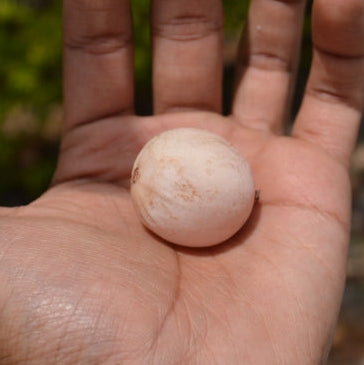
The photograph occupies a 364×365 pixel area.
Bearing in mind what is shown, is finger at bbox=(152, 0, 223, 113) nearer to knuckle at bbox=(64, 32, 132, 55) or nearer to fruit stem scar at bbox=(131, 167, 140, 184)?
knuckle at bbox=(64, 32, 132, 55)

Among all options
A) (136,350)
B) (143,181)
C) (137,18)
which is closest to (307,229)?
(143,181)

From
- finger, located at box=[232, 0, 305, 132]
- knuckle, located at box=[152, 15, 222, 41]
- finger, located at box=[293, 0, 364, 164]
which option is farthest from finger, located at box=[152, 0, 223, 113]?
finger, located at box=[293, 0, 364, 164]

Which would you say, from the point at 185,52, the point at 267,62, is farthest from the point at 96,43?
the point at 267,62

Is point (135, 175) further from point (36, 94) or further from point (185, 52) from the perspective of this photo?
point (36, 94)

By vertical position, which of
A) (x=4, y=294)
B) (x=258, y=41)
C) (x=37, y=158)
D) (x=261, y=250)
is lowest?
(x=37, y=158)

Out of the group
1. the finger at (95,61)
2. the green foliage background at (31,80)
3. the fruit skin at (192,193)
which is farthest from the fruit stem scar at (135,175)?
the green foliage background at (31,80)

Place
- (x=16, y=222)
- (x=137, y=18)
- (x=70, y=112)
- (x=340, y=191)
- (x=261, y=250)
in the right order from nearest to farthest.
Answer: (x=16, y=222)
(x=261, y=250)
(x=340, y=191)
(x=70, y=112)
(x=137, y=18)

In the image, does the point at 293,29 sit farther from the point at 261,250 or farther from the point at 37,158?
the point at 37,158
